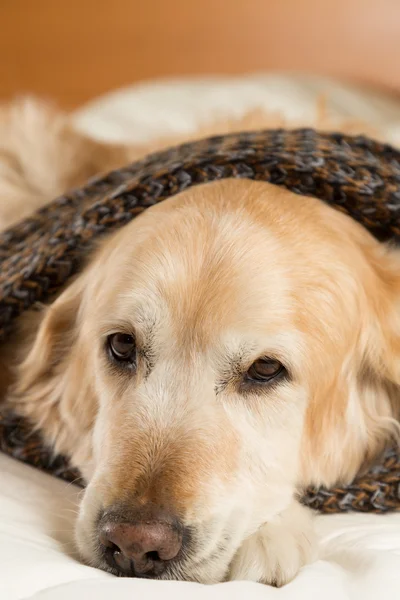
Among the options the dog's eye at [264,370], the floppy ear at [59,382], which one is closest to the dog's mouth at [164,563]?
the dog's eye at [264,370]

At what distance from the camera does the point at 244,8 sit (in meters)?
4.32

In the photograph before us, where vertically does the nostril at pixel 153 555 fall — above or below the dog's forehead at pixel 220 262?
below

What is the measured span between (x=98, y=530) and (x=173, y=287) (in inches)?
16.5

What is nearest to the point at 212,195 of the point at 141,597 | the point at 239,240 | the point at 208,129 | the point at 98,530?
the point at 239,240

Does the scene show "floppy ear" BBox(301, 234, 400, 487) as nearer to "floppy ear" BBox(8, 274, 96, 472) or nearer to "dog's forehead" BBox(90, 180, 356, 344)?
"dog's forehead" BBox(90, 180, 356, 344)

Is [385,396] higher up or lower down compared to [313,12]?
lower down

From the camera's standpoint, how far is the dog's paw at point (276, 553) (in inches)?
44.3

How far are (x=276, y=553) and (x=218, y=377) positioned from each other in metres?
0.30

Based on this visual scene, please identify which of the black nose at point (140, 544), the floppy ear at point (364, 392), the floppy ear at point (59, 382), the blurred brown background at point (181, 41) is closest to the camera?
the black nose at point (140, 544)

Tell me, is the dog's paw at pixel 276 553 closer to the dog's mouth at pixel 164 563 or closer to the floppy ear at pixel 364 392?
the dog's mouth at pixel 164 563

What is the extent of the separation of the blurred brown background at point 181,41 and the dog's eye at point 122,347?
3347mm

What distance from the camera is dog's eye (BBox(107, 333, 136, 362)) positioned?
1371mm

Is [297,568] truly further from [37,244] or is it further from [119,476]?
[37,244]

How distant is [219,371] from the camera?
4.23 ft
